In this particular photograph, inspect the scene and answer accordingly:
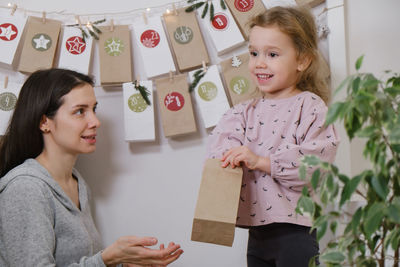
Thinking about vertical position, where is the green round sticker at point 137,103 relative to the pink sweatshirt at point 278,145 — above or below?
above

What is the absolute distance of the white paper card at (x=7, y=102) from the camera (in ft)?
5.13

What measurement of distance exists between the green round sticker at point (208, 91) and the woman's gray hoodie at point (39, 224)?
584 mm

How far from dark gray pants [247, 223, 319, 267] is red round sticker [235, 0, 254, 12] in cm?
77

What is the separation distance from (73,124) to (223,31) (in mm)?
620

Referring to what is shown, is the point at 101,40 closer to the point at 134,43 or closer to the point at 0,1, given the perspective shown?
the point at 134,43

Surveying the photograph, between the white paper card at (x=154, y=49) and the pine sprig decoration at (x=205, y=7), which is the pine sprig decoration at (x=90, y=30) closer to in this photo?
the white paper card at (x=154, y=49)

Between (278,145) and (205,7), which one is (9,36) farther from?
(278,145)

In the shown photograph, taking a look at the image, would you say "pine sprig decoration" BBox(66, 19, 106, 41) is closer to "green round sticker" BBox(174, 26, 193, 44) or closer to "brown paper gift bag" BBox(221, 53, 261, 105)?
"green round sticker" BBox(174, 26, 193, 44)

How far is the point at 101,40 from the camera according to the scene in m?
1.62

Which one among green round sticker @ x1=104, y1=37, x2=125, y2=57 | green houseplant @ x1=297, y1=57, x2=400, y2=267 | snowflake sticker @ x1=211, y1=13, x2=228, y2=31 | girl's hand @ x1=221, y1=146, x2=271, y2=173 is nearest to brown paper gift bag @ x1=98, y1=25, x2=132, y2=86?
green round sticker @ x1=104, y1=37, x2=125, y2=57

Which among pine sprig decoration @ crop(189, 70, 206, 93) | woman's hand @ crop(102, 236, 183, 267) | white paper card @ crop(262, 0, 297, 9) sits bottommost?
woman's hand @ crop(102, 236, 183, 267)

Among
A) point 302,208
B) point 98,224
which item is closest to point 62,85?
point 98,224

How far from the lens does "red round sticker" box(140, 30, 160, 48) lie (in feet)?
5.23

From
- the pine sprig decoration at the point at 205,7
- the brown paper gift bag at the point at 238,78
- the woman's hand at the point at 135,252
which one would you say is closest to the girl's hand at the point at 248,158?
the woman's hand at the point at 135,252
